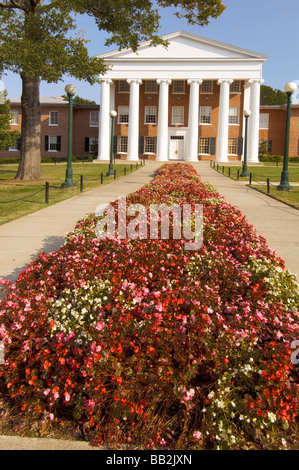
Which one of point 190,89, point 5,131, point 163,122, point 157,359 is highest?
point 190,89

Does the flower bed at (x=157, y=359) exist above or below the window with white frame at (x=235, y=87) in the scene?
below

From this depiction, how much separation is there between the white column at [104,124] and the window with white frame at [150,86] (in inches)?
227

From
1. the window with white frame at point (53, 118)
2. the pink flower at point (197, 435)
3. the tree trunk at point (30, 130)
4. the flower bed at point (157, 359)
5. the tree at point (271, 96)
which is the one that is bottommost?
the pink flower at point (197, 435)

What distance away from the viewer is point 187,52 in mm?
54625

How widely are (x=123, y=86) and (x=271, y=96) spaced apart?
192 ft

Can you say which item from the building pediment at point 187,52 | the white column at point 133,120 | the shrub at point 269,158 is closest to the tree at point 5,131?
the white column at point 133,120

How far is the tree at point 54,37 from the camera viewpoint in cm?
→ 1825

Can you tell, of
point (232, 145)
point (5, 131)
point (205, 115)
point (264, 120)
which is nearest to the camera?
point (5, 131)

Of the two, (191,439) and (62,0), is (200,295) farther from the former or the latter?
(62,0)

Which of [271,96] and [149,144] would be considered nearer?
[149,144]

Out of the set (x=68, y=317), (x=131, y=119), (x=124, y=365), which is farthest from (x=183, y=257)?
(x=131, y=119)

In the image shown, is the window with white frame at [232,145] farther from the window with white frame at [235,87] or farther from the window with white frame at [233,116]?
the window with white frame at [235,87]

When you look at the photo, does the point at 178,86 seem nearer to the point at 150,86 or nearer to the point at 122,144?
the point at 150,86

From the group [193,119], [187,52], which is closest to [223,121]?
[193,119]
